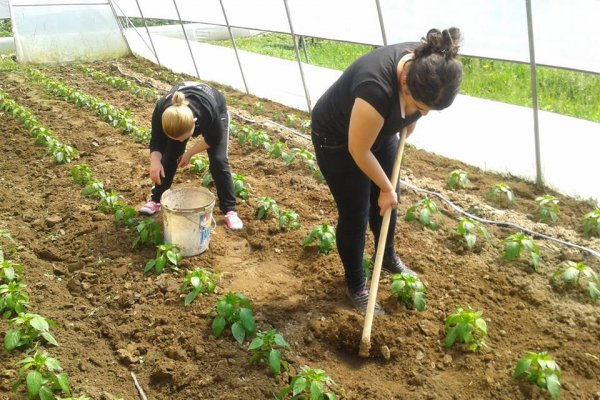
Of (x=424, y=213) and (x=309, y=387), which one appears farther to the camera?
(x=424, y=213)

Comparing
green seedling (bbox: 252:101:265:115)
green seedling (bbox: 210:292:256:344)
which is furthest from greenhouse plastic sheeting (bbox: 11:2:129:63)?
green seedling (bbox: 210:292:256:344)

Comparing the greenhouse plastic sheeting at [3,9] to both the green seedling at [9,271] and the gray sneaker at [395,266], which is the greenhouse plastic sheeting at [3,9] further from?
the gray sneaker at [395,266]

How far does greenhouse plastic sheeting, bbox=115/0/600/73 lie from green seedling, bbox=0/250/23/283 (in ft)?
13.5

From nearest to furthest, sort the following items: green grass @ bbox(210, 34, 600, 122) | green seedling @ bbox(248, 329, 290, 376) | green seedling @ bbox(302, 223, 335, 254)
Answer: green seedling @ bbox(248, 329, 290, 376) < green seedling @ bbox(302, 223, 335, 254) < green grass @ bbox(210, 34, 600, 122)

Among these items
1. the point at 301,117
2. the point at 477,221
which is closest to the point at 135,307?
the point at 477,221

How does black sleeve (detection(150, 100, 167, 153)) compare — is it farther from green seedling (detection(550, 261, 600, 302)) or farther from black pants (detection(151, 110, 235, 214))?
green seedling (detection(550, 261, 600, 302))

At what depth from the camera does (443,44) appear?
236 centimetres

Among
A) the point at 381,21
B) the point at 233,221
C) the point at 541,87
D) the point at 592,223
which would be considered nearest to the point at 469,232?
the point at 592,223

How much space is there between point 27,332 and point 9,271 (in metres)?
0.58

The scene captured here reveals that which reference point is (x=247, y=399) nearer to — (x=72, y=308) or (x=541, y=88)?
(x=72, y=308)

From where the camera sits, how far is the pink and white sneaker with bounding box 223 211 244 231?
172 inches

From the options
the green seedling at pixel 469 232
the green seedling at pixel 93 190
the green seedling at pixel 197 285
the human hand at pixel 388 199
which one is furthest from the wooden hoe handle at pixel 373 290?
the green seedling at pixel 93 190

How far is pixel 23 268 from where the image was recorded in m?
3.69

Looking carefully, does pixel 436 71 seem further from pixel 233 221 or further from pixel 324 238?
pixel 233 221
